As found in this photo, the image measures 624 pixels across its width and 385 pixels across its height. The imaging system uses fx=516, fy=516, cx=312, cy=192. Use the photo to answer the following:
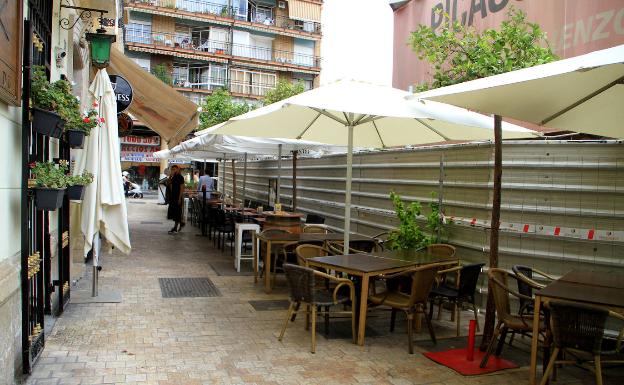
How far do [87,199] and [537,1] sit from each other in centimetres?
802

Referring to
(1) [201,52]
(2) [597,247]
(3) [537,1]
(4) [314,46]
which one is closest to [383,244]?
(2) [597,247]

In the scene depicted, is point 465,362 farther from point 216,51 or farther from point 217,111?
point 216,51

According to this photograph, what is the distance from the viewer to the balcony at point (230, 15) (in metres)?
36.9

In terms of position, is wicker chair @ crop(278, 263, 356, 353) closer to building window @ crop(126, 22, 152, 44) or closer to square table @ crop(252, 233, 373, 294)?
square table @ crop(252, 233, 373, 294)

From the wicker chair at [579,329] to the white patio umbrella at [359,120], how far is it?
7.07 ft

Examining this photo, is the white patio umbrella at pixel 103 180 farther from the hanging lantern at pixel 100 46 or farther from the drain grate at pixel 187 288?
the drain grate at pixel 187 288

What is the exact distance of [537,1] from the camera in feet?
29.7

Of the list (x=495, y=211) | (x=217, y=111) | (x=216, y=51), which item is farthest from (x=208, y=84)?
(x=495, y=211)

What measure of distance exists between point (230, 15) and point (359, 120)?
35712 millimetres

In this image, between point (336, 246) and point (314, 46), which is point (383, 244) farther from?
point (314, 46)

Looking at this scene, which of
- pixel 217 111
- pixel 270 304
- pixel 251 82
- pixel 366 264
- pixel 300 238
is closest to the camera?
pixel 366 264

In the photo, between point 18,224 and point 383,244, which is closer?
point 18,224

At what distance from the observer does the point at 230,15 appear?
3925 cm

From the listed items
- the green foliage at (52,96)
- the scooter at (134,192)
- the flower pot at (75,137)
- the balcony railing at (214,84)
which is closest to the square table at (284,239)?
the flower pot at (75,137)
